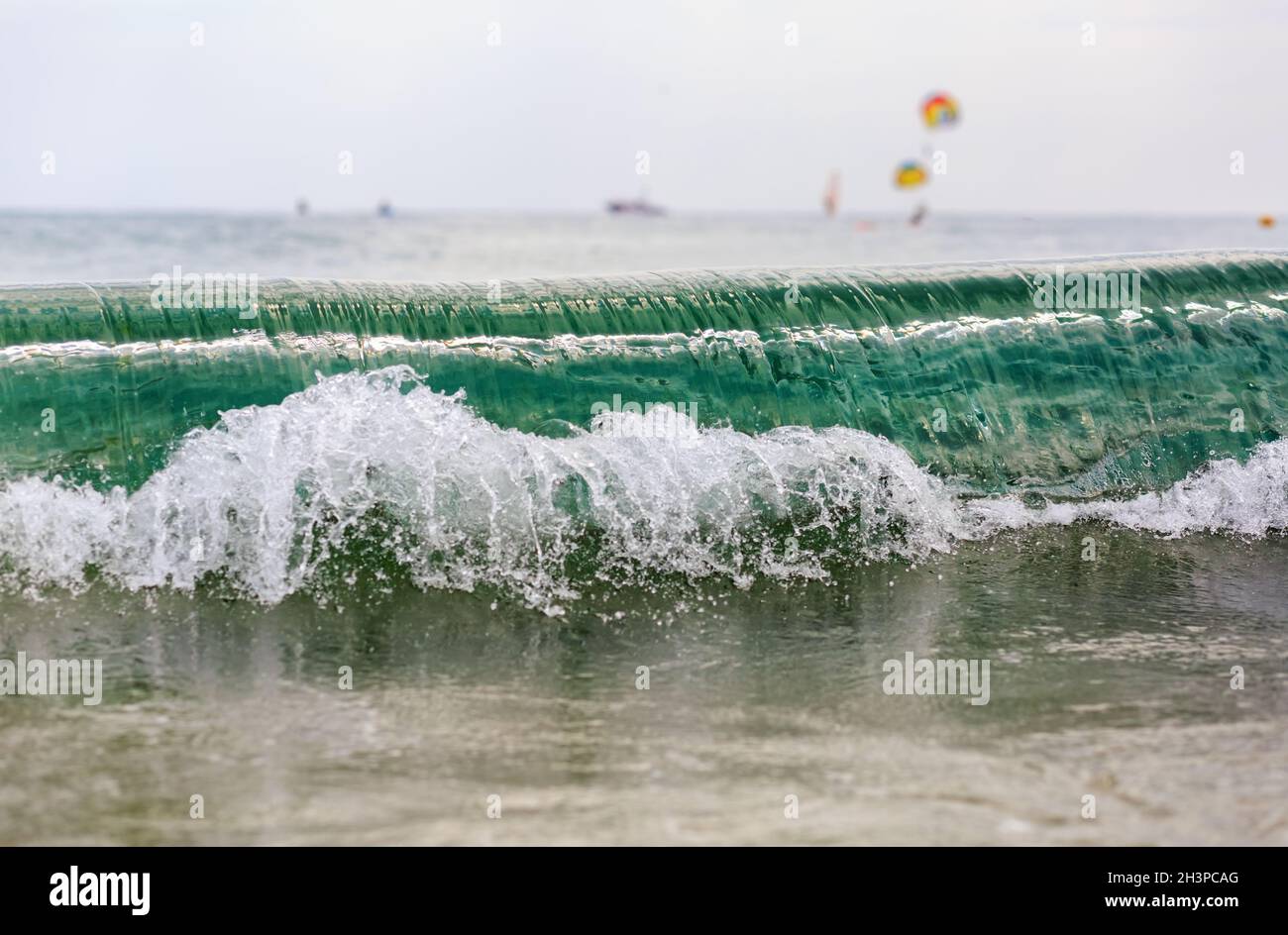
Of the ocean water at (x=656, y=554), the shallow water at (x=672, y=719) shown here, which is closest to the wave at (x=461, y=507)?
the ocean water at (x=656, y=554)

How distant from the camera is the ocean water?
2805mm

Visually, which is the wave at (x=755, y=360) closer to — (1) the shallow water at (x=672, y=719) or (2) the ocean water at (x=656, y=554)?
(2) the ocean water at (x=656, y=554)

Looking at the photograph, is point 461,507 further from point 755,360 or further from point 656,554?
point 755,360

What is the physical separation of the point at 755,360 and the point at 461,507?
5.16 ft

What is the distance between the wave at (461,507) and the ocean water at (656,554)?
2 centimetres

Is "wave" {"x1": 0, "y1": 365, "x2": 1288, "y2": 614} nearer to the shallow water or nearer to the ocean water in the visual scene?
the ocean water

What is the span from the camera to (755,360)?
5.40m

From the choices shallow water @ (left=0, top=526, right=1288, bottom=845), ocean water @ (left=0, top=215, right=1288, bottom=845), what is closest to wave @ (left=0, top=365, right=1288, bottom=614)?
ocean water @ (left=0, top=215, right=1288, bottom=845)

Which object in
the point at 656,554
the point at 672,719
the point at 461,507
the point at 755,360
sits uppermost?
the point at 755,360

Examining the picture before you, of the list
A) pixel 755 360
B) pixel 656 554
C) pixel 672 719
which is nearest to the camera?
pixel 672 719

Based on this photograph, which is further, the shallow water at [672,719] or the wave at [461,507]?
the wave at [461,507]

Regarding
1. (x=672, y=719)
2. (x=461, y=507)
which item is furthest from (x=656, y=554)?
(x=672, y=719)

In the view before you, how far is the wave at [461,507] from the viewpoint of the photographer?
4199 mm

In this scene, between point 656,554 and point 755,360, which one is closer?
point 656,554
